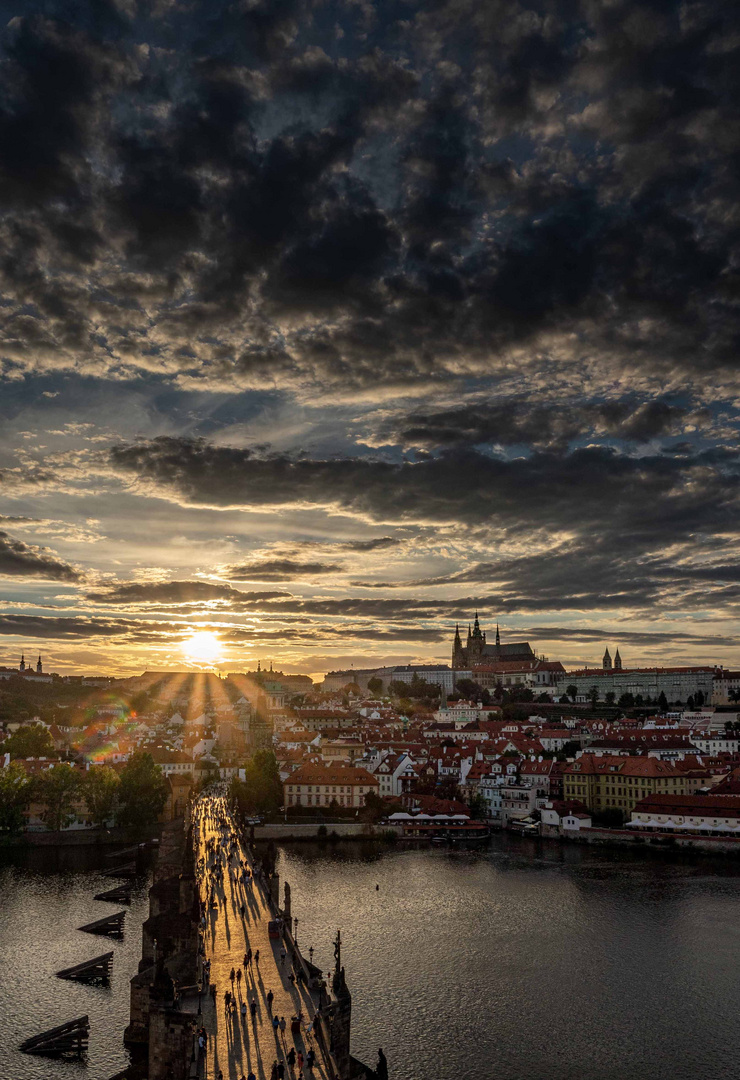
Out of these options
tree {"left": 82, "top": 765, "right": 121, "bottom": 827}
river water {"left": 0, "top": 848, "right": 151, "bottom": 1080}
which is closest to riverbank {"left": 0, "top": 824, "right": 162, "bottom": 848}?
tree {"left": 82, "top": 765, "right": 121, "bottom": 827}

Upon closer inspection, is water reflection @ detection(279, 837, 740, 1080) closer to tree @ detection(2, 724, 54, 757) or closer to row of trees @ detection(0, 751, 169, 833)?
row of trees @ detection(0, 751, 169, 833)

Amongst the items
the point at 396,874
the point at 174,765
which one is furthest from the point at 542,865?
the point at 174,765

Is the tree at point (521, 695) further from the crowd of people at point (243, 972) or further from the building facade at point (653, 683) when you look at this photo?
the crowd of people at point (243, 972)

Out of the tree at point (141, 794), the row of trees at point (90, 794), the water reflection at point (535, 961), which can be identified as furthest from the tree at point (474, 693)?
the water reflection at point (535, 961)

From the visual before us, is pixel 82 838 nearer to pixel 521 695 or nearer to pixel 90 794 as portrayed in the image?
pixel 90 794

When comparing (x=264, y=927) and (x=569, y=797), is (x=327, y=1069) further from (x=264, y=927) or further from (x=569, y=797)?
(x=569, y=797)
